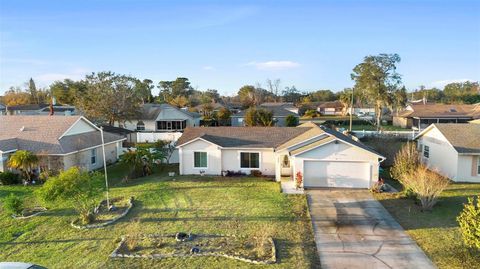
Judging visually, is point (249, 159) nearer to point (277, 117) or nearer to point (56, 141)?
point (56, 141)

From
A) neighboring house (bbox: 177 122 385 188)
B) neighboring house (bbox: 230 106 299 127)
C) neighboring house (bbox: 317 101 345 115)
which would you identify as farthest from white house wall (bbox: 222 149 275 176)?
neighboring house (bbox: 317 101 345 115)

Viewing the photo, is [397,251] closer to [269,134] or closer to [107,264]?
[107,264]

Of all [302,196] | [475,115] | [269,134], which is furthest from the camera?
[475,115]

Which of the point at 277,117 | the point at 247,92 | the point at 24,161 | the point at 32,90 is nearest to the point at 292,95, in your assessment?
the point at 247,92

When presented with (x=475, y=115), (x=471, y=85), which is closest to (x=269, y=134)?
(x=475, y=115)

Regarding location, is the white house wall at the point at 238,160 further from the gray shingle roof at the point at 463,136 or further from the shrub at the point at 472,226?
the shrub at the point at 472,226

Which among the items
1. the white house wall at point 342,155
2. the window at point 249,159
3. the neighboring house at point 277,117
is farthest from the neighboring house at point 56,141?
the neighboring house at point 277,117

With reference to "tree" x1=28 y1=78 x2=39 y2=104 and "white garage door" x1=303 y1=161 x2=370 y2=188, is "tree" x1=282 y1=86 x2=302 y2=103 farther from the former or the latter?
"white garage door" x1=303 y1=161 x2=370 y2=188
